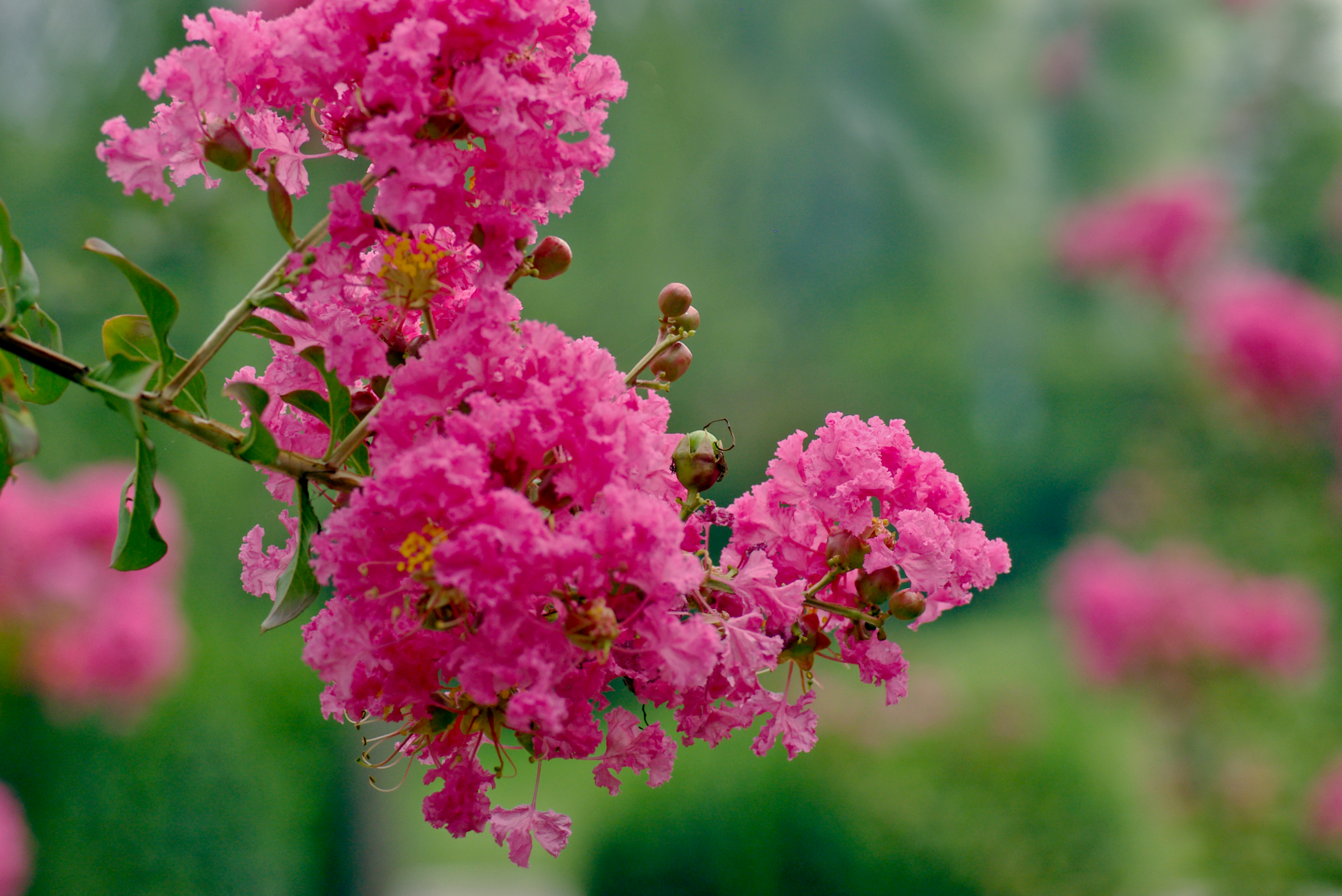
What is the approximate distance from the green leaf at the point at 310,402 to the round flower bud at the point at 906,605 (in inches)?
12.2

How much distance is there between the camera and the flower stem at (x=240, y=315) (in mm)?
496

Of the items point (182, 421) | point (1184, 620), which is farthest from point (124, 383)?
point (1184, 620)

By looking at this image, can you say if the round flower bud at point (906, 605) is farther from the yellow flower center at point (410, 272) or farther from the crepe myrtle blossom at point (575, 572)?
the yellow flower center at point (410, 272)

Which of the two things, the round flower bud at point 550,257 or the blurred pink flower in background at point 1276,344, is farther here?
the blurred pink flower in background at point 1276,344

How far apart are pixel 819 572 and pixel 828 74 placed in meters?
4.82

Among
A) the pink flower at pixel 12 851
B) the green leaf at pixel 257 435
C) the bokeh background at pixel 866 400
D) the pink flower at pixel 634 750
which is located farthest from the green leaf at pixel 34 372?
the pink flower at pixel 12 851

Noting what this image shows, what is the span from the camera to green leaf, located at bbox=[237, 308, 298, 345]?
1.78ft

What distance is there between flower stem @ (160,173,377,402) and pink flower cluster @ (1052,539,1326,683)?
140 inches

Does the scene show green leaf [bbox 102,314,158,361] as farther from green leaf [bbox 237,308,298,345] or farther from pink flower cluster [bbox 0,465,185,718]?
pink flower cluster [bbox 0,465,185,718]

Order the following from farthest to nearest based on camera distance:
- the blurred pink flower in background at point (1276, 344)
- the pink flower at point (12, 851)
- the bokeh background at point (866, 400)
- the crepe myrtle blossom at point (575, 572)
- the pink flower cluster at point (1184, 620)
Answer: the blurred pink flower in background at point (1276, 344) → the pink flower cluster at point (1184, 620) → the bokeh background at point (866, 400) → the pink flower at point (12, 851) → the crepe myrtle blossom at point (575, 572)

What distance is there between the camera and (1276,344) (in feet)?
11.5

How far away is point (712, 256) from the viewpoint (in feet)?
14.4

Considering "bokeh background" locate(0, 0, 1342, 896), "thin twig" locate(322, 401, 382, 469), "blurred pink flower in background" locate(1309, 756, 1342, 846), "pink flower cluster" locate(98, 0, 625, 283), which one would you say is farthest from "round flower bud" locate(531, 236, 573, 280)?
"blurred pink flower in background" locate(1309, 756, 1342, 846)

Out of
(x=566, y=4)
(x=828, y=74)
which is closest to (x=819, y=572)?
(x=566, y=4)
